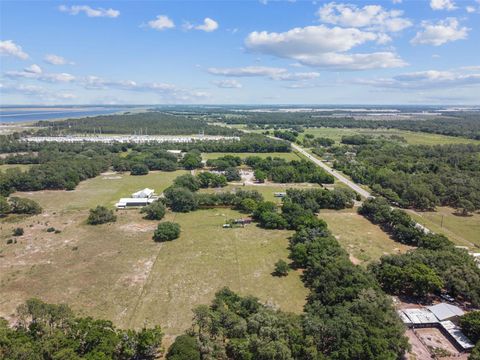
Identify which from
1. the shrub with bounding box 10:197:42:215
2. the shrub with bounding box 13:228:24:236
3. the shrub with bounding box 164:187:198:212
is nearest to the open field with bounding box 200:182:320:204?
the shrub with bounding box 164:187:198:212

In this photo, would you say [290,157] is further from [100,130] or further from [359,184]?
[100,130]

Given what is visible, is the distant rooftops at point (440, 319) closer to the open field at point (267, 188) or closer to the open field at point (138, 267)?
the open field at point (138, 267)

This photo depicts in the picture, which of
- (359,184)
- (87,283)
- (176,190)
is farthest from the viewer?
(359,184)

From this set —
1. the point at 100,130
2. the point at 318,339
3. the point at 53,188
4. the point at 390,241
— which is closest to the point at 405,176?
the point at 390,241

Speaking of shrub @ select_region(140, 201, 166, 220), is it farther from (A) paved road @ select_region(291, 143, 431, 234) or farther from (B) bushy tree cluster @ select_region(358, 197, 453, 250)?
(A) paved road @ select_region(291, 143, 431, 234)

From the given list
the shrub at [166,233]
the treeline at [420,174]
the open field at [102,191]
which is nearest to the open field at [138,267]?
the shrub at [166,233]

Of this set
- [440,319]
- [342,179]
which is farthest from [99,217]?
[342,179]

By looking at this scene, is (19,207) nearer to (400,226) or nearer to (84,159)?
(84,159)
